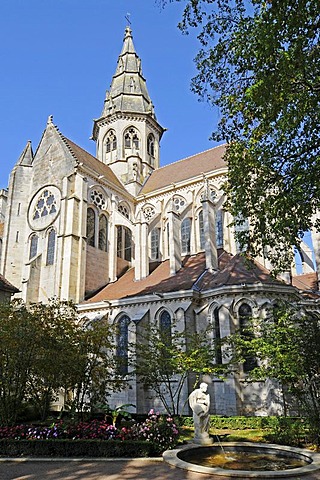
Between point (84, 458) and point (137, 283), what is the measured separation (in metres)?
15.5

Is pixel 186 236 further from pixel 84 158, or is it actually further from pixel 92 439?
pixel 92 439

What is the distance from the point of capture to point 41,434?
1112 centimetres

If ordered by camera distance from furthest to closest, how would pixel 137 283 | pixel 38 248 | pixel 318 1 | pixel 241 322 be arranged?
pixel 38 248
pixel 137 283
pixel 241 322
pixel 318 1

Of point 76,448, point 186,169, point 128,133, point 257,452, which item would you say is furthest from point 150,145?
point 257,452

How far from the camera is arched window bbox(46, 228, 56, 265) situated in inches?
1086

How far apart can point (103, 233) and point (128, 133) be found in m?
14.0

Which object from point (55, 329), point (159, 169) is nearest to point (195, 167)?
point (159, 169)

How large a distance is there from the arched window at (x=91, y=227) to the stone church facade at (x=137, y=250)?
0.07m

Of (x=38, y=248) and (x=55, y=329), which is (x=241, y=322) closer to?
(x=55, y=329)

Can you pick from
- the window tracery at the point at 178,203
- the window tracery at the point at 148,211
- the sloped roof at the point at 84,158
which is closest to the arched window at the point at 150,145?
the sloped roof at the point at 84,158

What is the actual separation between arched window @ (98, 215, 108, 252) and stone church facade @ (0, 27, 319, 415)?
0.26 feet

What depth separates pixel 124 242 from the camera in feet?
102

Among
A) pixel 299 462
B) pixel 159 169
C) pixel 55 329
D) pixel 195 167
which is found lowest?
pixel 299 462

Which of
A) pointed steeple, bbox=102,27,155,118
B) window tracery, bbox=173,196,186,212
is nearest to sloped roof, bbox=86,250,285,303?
window tracery, bbox=173,196,186,212
